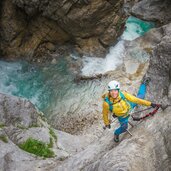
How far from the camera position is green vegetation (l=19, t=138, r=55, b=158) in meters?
A: 15.6

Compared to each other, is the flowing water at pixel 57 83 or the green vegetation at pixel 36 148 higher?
the flowing water at pixel 57 83

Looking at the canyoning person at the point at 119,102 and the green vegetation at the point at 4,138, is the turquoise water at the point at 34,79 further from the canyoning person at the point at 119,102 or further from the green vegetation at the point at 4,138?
the canyoning person at the point at 119,102

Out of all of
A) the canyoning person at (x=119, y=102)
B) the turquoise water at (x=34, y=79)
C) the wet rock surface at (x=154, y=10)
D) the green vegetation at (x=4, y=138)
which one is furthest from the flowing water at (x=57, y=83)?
the canyoning person at (x=119, y=102)

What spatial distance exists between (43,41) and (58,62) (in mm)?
2696

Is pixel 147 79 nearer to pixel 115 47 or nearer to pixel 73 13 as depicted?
pixel 73 13

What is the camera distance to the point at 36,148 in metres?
15.7

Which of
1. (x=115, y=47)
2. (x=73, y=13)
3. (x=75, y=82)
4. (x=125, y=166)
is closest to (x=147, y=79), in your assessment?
(x=125, y=166)

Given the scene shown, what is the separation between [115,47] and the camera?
1220 inches

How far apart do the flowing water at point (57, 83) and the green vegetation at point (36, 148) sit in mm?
7732

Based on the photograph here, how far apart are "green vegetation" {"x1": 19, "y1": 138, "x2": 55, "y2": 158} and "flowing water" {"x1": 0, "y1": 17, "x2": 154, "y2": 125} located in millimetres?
7732

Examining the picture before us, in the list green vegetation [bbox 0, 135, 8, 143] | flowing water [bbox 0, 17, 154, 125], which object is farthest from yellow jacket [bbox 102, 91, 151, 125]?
flowing water [bbox 0, 17, 154, 125]

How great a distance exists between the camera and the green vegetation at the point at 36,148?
616 inches

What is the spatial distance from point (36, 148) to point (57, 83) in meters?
11.9

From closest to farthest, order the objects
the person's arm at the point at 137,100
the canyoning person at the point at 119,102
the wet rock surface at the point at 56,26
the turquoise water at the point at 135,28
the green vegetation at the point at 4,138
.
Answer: the canyoning person at the point at 119,102 < the person's arm at the point at 137,100 < the green vegetation at the point at 4,138 < the wet rock surface at the point at 56,26 < the turquoise water at the point at 135,28
